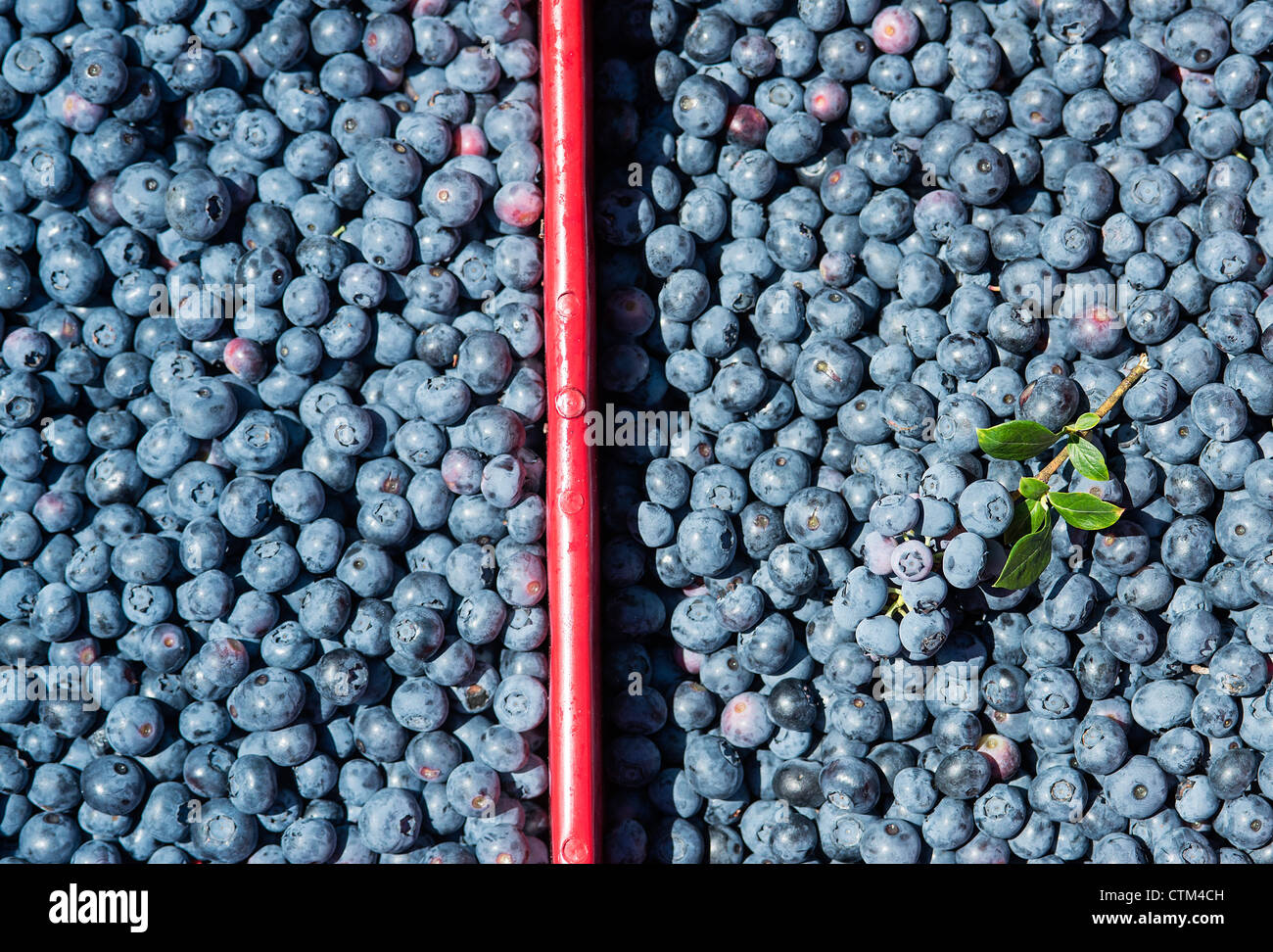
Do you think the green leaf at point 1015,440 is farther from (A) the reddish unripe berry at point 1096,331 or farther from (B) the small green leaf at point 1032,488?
(A) the reddish unripe berry at point 1096,331

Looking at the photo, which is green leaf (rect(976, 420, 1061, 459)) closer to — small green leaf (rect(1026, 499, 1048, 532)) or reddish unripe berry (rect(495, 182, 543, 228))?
small green leaf (rect(1026, 499, 1048, 532))

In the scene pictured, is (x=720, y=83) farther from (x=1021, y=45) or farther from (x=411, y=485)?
(x=411, y=485)

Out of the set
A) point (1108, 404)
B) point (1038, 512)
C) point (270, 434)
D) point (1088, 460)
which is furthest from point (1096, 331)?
point (270, 434)

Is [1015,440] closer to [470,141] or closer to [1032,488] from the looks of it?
[1032,488]

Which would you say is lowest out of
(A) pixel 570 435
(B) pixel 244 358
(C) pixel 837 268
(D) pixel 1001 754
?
(D) pixel 1001 754

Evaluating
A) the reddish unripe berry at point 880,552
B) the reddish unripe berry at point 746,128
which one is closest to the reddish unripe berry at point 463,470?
the reddish unripe berry at point 880,552
